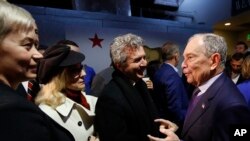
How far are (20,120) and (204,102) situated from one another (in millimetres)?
1263

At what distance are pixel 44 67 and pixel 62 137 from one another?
0.89 m

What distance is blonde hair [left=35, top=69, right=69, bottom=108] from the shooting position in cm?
180

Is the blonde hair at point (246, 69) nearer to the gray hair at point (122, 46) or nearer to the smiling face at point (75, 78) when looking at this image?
the gray hair at point (122, 46)

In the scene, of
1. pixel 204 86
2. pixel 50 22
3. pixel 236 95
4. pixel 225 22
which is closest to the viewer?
pixel 236 95

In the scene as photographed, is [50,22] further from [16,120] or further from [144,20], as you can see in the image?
[16,120]

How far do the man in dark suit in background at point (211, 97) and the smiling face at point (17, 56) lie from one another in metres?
1.00

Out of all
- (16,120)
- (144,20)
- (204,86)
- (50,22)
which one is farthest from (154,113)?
(144,20)

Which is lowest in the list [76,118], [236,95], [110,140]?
[110,140]

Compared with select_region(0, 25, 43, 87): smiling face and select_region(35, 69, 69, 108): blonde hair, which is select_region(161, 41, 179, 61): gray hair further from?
select_region(0, 25, 43, 87): smiling face

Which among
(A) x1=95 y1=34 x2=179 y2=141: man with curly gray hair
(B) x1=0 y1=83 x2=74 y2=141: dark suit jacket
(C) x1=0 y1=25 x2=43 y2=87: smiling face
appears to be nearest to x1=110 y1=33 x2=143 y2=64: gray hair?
(A) x1=95 y1=34 x2=179 y2=141: man with curly gray hair

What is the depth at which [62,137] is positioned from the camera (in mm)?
1045

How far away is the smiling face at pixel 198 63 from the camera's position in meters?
1.99

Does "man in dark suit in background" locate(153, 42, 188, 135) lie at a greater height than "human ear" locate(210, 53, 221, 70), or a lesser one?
lesser

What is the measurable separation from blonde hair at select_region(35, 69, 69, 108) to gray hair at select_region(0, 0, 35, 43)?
0.82m
